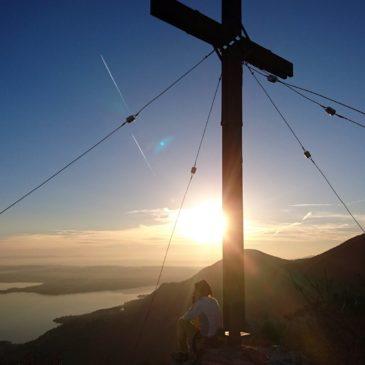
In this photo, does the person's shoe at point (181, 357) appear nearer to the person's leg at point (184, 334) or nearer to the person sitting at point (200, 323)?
the person sitting at point (200, 323)

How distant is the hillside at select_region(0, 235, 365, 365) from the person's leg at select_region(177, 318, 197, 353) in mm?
1140

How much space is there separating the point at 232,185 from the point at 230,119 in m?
1.22

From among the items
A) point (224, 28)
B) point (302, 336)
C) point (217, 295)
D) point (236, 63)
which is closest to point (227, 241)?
point (236, 63)

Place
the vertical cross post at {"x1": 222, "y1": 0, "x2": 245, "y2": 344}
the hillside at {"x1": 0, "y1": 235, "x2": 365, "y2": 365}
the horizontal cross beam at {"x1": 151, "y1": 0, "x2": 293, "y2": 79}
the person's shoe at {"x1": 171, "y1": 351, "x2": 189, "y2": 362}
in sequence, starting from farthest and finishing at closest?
the hillside at {"x1": 0, "y1": 235, "x2": 365, "y2": 365} < the horizontal cross beam at {"x1": 151, "y1": 0, "x2": 293, "y2": 79} < the vertical cross post at {"x1": 222, "y1": 0, "x2": 245, "y2": 344} < the person's shoe at {"x1": 171, "y1": 351, "x2": 189, "y2": 362}

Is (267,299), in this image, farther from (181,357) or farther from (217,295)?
(181,357)

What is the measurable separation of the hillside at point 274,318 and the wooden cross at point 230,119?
1056 mm

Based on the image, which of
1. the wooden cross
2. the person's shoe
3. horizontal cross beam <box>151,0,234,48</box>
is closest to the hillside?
the wooden cross

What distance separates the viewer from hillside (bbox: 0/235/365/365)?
37.0 ft

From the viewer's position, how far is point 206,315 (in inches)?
283

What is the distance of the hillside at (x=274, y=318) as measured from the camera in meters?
11.3

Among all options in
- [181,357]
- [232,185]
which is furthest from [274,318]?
[232,185]

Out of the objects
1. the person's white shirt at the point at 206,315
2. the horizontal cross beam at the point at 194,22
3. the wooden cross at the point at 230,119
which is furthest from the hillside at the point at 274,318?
the horizontal cross beam at the point at 194,22

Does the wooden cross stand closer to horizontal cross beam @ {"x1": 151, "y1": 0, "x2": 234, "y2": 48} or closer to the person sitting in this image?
horizontal cross beam @ {"x1": 151, "y1": 0, "x2": 234, "y2": 48}

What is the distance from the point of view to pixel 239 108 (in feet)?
25.0
